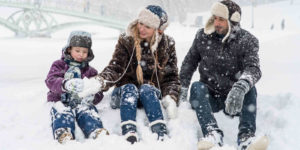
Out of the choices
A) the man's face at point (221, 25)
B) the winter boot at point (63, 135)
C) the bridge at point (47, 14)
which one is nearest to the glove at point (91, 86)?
the winter boot at point (63, 135)

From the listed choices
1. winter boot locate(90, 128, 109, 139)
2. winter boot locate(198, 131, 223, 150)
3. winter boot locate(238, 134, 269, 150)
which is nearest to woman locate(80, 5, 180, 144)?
winter boot locate(90, 128, 109, 139)

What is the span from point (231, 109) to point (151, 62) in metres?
1.08

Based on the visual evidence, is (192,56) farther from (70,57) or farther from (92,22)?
(92,22)

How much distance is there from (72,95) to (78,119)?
10.4 inches

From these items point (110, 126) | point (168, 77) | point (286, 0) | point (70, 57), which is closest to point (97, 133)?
point (110, 126)

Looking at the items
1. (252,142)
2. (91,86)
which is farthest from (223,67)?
(91,86)

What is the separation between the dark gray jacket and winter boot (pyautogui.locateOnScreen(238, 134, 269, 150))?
669 millimetres

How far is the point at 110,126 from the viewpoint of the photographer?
305 cm

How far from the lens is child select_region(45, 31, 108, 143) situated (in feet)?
8.87

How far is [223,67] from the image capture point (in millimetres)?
3273

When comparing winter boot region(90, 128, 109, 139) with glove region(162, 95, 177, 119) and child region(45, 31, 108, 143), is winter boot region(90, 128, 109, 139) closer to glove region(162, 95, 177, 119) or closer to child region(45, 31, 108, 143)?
child region(45, 31, 108, 143)

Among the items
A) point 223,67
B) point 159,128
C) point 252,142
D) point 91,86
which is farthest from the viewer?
point 223,67

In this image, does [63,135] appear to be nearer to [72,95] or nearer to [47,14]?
[72,95]

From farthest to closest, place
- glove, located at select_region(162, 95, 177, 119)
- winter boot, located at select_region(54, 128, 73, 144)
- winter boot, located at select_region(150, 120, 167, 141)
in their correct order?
1. glove, located at select_region(162, 95, 177, 119)
2. winter boot, located at select_region(150, 120, 167, 141)
3. winter boot, located at select_region(54, 128, 73, 144)
